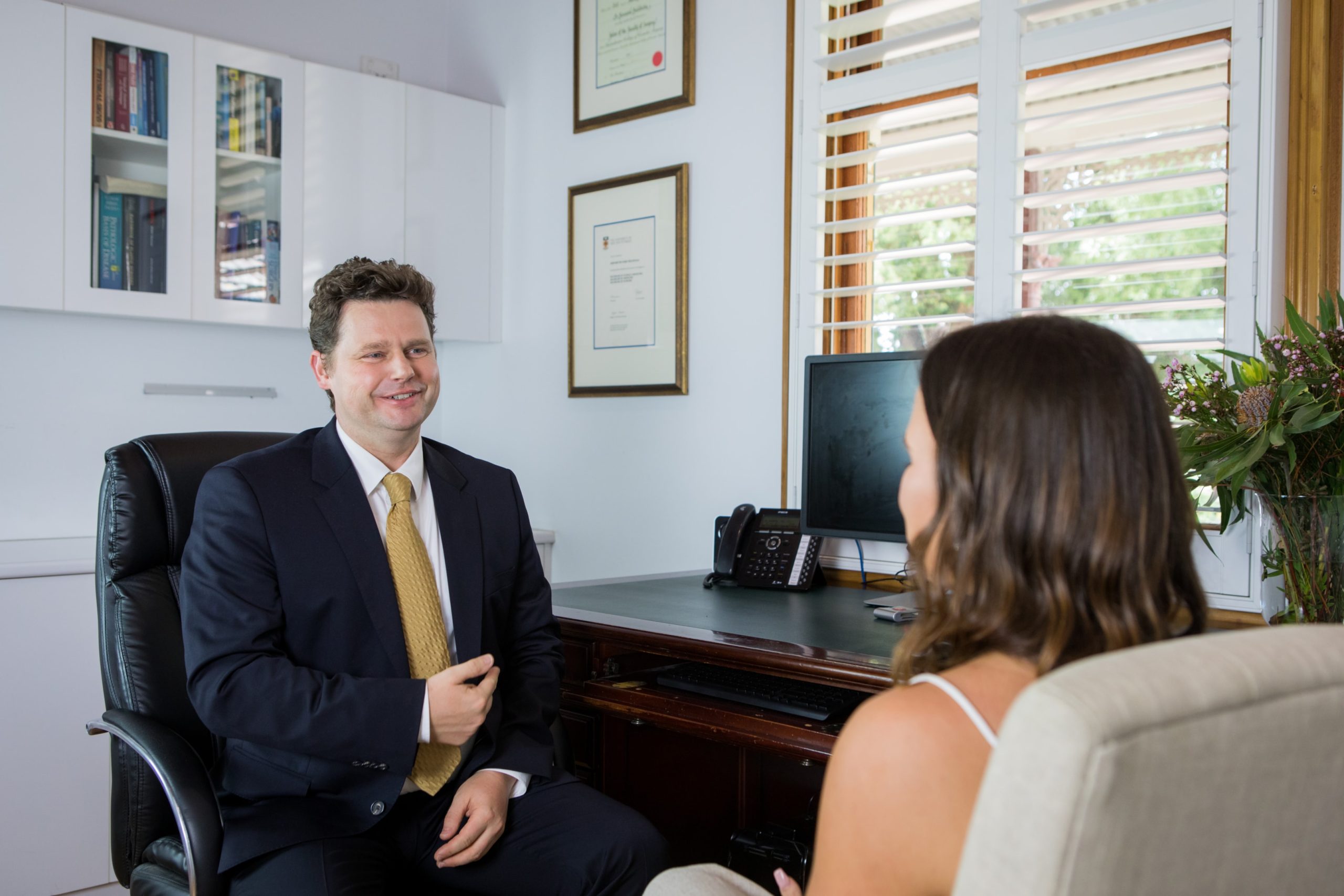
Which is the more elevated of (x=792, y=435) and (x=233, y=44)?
(x=233, y=44)

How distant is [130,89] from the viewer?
270cm

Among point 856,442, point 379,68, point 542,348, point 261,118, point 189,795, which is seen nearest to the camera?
point 189,795

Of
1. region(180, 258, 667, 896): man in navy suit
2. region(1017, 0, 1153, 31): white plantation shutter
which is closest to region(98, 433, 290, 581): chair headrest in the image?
region(180, 258, 667, 896): man in navy suit

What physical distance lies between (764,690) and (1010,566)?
100 centimetres

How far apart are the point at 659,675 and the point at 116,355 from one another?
2.03 meters

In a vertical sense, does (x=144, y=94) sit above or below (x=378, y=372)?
above

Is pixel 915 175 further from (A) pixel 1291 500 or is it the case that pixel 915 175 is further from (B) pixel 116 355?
(B) pixel 116 355

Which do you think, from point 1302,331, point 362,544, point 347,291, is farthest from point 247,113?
point 1302,331

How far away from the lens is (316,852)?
1.37 m

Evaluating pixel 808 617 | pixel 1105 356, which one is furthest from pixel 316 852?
pixel 1105 356

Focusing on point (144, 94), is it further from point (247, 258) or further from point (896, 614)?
point (896, 614)

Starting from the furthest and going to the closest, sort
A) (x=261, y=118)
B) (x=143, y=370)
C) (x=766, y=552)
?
(x=143, y=370)
(x=261, y=118)
(x=766, y=552)

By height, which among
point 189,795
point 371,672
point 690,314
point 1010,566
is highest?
point 690,314

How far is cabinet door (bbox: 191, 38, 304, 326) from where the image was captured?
9.26 ft
